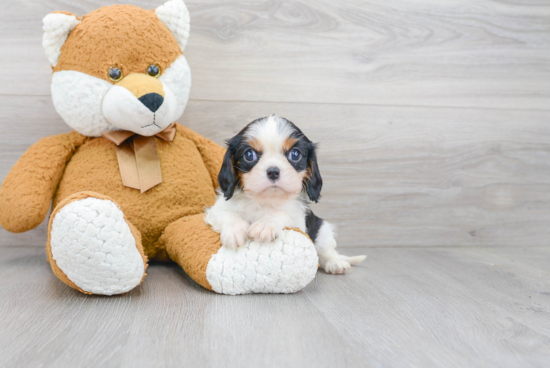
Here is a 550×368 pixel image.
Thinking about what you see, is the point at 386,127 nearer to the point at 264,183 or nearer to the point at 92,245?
the point at 264,183

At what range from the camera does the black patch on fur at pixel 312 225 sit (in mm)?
1481

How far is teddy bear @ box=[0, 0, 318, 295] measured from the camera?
1147mm

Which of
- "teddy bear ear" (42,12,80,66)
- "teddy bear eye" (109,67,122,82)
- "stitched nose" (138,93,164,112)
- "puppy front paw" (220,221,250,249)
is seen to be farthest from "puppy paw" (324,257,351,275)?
"teddy bear ear" (42,12,80,66)

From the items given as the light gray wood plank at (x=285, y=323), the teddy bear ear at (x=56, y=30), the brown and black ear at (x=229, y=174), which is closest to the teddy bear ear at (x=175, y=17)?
the teddy bear ear at (x=56, y=30)

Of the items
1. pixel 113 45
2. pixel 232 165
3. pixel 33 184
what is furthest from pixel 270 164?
pixel 33 184

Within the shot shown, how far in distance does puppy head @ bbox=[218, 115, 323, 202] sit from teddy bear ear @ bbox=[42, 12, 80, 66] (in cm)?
63

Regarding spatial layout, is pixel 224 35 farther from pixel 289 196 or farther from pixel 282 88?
pixel 289 196

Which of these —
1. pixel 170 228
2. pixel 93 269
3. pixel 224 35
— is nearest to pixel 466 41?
pixel 224 35

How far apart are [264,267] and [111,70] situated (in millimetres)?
780

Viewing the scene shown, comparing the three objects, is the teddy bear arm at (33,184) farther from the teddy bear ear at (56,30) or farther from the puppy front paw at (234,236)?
the puppy front paw at (234,236)

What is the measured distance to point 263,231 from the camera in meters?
1.24

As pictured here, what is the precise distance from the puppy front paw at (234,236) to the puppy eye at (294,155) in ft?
0.80

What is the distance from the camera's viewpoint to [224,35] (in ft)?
6.09

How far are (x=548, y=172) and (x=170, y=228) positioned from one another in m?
1.85
